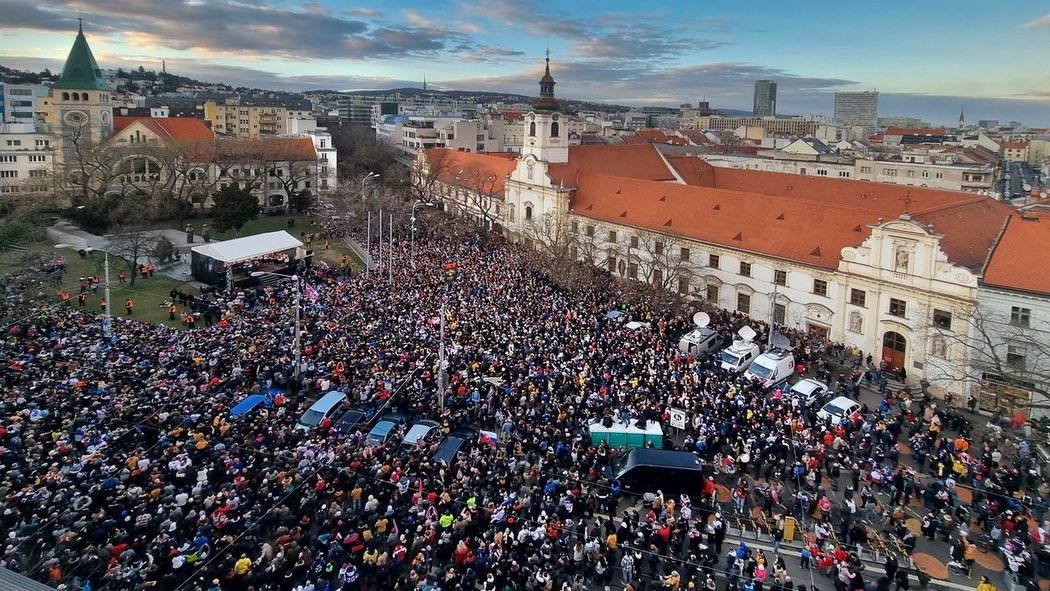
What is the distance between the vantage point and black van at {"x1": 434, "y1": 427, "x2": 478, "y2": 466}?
2164 centimetres

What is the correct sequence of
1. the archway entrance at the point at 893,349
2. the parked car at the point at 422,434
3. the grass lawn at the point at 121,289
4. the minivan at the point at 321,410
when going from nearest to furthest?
the parked car at the point at 422,434 → the minivan at the point at 321,410 → the archway entrance at the point at 893,349 → the grass lawn at the point at 121,289

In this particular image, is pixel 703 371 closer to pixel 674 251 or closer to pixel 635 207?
pixel 674 251

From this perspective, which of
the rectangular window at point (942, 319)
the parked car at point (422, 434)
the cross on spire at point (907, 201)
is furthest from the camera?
the cross on spire at point (907, 201)

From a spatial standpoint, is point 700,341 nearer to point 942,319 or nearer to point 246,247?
point 942,319

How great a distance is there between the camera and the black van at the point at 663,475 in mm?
20875

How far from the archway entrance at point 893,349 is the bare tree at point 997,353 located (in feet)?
4.76

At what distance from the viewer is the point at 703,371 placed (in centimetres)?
3036

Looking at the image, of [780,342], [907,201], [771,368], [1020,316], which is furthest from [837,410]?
[907,201]

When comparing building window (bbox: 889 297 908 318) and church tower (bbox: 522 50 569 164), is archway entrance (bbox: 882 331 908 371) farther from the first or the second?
church tower (bbox: 522 50 569 164)

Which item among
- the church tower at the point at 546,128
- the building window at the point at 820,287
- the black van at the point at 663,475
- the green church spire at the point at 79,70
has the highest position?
the green church spire at the point at 79,70

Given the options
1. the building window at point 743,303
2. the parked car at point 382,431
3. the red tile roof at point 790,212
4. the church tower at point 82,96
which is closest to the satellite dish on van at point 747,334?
the red tile roof at point 790,212

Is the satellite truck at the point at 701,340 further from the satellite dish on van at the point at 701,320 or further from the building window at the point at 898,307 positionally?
the building window at the point at 898,307

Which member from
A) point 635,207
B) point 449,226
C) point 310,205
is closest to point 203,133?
point 310,205

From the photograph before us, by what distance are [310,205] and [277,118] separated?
6237 centimetres
